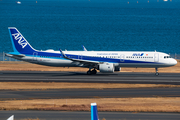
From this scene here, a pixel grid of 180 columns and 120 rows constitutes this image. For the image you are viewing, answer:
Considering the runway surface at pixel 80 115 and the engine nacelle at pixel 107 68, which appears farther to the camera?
the engine nacelle at pixel 107 68

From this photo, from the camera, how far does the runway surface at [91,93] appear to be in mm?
40503

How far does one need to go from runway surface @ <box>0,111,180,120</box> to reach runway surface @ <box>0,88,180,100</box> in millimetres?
8411

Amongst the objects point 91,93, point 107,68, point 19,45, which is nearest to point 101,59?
point 107,68

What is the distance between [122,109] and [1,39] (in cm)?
13680

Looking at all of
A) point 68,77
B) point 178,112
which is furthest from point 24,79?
point 178,112

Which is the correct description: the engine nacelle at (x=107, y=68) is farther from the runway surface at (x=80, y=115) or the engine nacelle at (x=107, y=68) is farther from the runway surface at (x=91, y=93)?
the runway surface at (x=80, y=115)

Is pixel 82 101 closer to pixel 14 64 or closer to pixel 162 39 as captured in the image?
pixel 14 64

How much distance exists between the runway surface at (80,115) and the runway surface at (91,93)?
27.6 ft

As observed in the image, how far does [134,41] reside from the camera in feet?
523

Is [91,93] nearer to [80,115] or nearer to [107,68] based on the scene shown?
[80,115]

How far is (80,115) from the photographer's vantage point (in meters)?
30.6

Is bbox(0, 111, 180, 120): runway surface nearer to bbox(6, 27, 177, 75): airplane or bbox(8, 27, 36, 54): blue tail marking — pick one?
bbox(6, 27, 177, 75): airplane

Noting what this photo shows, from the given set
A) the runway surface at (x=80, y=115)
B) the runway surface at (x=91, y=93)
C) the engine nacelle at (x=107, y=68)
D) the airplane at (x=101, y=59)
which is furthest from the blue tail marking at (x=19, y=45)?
the runway surface at (x=80, y=115)

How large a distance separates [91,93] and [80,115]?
1203 centimetres
